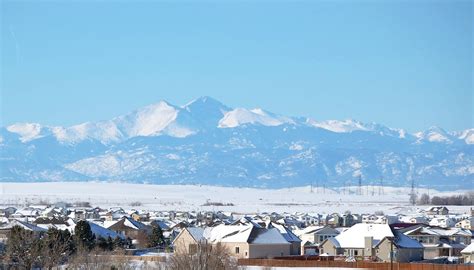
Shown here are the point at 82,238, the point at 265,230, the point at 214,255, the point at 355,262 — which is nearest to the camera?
the point at 214,255

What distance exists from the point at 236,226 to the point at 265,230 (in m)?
2.63

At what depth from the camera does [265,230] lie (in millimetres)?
63625

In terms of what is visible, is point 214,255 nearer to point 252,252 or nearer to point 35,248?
point 35,248

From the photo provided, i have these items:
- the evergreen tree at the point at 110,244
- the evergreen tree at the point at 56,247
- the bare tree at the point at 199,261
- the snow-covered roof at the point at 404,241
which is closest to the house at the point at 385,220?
the snow-covered roof at the point at 404,241

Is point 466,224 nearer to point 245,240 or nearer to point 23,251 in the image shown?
point 245,240

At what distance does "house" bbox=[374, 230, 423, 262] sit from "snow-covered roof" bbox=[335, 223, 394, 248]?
57 centimetres

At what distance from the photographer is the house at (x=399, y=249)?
5953 centimetres

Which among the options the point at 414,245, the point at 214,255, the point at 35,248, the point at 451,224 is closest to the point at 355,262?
the point at 414,245

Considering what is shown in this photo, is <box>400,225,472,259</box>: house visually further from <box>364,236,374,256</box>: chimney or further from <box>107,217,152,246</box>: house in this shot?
<box>107,217,152,246</box>: house

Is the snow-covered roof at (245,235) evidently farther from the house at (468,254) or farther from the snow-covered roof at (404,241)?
the house at (468,254)

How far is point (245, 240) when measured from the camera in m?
61.4

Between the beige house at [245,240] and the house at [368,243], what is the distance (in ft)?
8.86

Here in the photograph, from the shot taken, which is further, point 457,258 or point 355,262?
point 457,258

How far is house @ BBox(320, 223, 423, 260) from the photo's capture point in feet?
198
